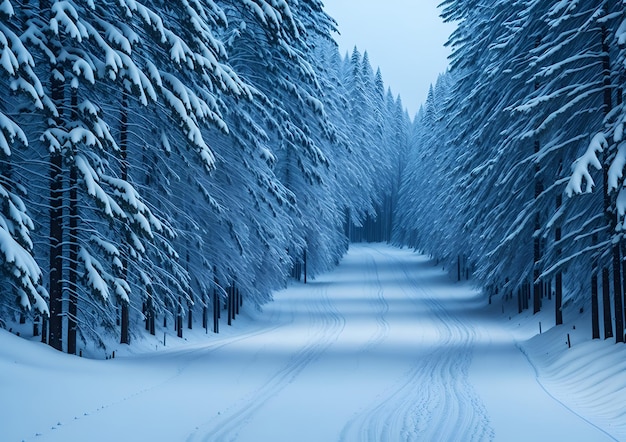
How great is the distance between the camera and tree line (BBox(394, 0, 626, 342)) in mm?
16047

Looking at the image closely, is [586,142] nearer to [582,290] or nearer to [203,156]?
[582,290]

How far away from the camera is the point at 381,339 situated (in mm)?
24172

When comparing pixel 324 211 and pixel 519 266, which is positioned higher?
pixel 324 211

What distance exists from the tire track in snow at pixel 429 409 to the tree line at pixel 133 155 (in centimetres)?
501

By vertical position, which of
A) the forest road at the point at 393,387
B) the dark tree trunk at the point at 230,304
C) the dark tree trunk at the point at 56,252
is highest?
the dark tree trunk at the point at 56,252

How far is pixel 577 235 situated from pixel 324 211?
2248 centimetres

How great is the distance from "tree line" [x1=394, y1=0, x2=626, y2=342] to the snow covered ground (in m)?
1.96

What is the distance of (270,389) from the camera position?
14.0 m

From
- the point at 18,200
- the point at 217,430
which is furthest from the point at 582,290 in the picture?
the point at 18,200

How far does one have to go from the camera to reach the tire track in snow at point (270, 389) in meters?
9.98

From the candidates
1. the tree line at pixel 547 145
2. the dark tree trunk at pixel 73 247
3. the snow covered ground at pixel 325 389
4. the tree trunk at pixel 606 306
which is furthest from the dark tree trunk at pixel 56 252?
the tree trunk at pixel 606 306

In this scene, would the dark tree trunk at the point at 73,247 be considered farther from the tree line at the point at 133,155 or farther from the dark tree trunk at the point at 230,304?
the dark tree trunk at the point at 230,304

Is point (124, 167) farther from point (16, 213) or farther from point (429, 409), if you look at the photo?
point (429, 409)

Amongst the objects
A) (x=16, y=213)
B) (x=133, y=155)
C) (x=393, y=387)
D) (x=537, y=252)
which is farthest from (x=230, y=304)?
(x=16, y=213)
